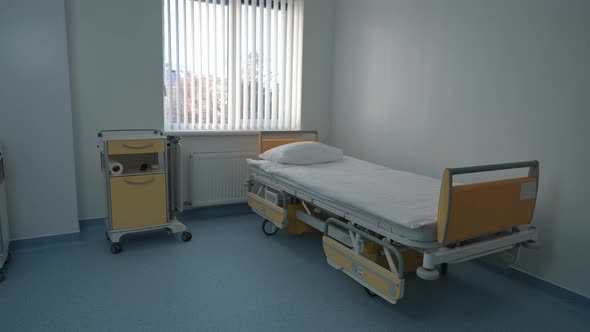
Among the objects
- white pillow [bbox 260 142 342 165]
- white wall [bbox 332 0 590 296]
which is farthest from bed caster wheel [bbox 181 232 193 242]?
white wall [bbox 332 0 590 296]

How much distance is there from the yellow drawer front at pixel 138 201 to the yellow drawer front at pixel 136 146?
0.22 meters

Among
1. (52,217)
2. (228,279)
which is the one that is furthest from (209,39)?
(228,279)

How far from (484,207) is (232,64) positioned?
10.1ft

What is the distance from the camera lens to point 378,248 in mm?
2648

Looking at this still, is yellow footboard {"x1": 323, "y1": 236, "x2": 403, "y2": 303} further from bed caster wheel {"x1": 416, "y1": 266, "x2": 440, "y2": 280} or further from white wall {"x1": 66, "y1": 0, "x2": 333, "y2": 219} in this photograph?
white wall {"x1": 66, "y1": 0, "x2": 333, "y2": 219}

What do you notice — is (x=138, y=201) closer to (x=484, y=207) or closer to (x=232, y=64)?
(x=232, y=64)

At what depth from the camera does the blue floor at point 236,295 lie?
7.79 ft

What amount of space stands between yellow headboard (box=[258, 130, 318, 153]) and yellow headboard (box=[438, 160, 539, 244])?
7.62 ft

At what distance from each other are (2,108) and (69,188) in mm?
807

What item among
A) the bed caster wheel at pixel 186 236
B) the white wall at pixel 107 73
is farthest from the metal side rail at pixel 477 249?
the white wall at pixel 107 73

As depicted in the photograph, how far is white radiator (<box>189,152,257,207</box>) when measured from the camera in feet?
13.9

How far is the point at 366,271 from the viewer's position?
2.40 meters

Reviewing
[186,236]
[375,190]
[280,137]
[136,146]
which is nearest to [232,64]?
[280,137]

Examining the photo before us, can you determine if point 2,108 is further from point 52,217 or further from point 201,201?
point 201,201
